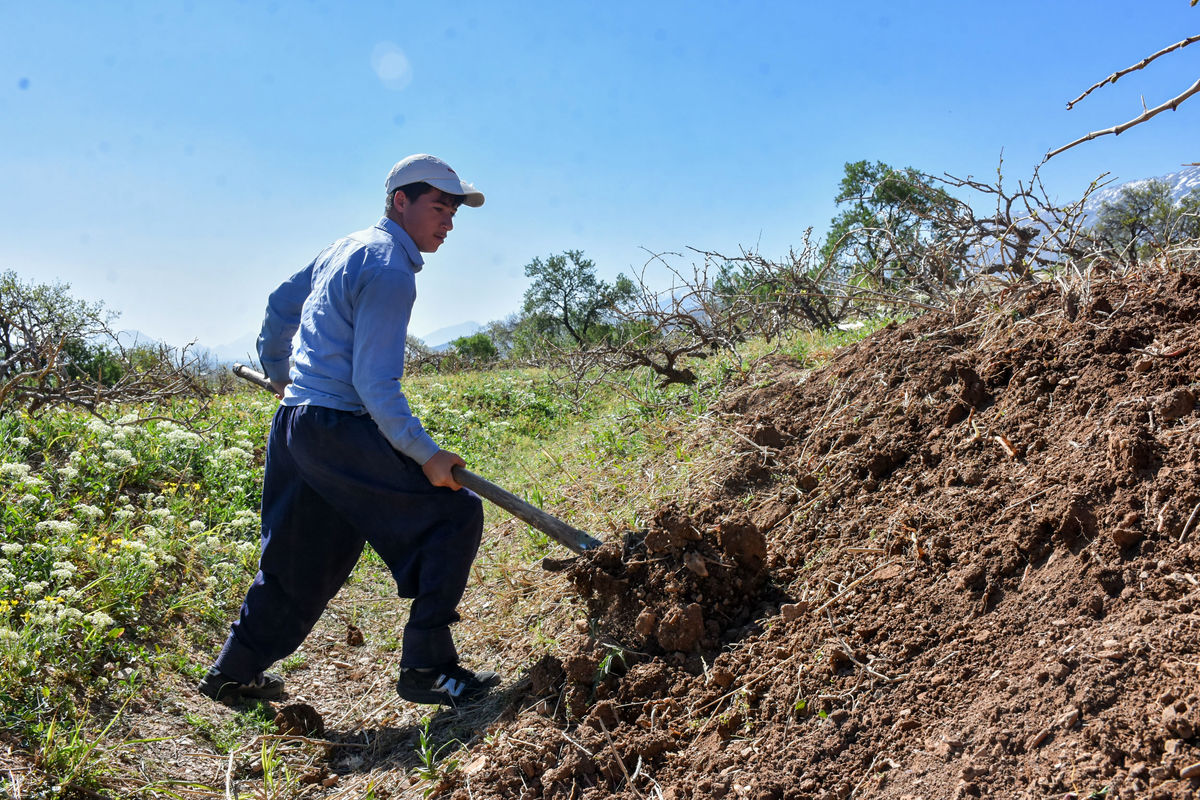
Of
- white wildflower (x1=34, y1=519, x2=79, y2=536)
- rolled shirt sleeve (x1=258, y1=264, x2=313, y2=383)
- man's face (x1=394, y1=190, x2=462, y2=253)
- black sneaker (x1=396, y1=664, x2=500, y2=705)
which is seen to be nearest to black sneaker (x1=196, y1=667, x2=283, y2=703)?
black sneaker (x1=396, y1=664, x2=500, y2=705)

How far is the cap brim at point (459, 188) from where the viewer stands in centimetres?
310

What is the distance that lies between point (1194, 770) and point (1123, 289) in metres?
2.04

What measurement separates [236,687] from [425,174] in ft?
7.41

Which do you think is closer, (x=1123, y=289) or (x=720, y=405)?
(x=1123, y=289)

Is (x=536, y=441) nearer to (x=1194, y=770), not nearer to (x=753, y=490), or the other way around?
(x=753, y=490)

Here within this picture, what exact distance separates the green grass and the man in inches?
19.8

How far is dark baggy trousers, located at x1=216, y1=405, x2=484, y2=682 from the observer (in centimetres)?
291

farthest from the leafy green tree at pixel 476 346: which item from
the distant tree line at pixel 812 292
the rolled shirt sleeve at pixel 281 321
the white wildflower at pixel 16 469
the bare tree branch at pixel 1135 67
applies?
the bare tree branch at pixel 1135 67

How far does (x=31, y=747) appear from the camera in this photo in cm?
263

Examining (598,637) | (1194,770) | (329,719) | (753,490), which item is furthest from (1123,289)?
(329,719)

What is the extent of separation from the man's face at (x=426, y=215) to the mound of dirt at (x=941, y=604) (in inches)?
57.1

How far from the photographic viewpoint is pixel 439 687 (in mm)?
2977

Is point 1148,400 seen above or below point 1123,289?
below

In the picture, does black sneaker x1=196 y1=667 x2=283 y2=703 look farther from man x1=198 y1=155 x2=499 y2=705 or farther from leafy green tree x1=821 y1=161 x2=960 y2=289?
leafy green tree x1=821 y1=161 x2=960 y2=289
